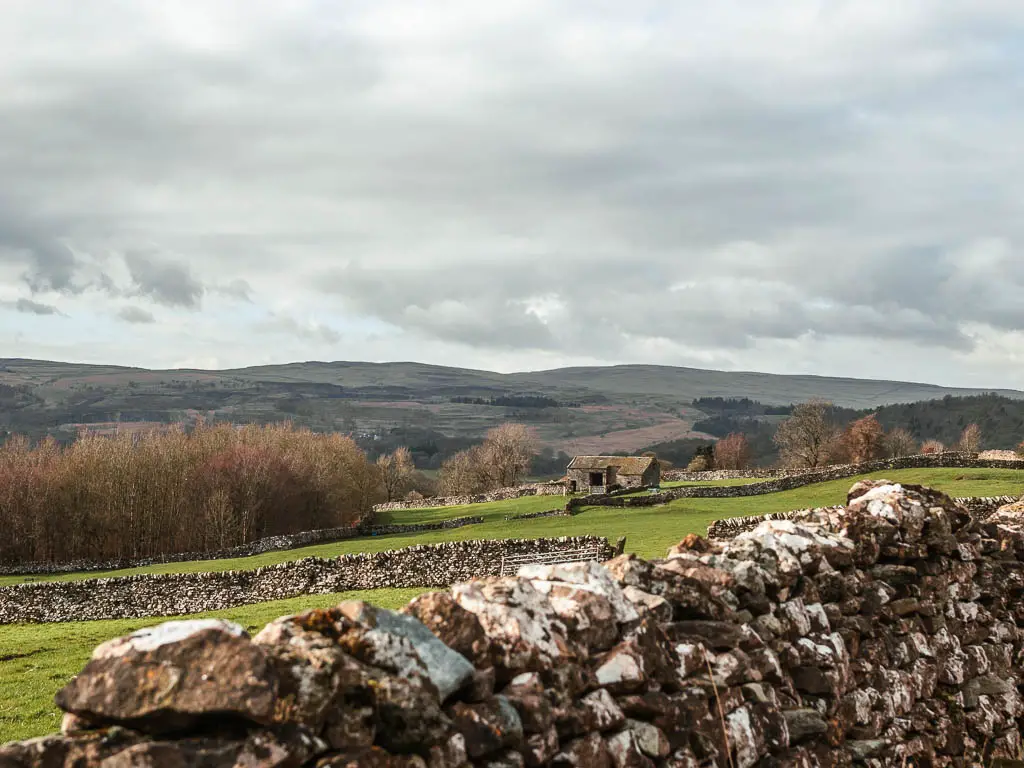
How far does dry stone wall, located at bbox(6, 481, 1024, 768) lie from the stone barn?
230 ft

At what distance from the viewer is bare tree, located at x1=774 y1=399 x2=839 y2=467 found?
4281 inches

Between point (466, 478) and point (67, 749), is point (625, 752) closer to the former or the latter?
point (67, 749)

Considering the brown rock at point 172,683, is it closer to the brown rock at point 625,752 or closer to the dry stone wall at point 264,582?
the brown rock at point 625,752

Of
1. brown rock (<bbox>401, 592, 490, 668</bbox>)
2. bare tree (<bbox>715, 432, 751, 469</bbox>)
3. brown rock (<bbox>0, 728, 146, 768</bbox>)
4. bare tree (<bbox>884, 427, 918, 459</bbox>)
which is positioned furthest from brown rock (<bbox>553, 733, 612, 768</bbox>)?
bare tree (<bbox>715, 432, 751, 469</bbox>)

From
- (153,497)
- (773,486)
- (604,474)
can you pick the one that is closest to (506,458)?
(604,474)

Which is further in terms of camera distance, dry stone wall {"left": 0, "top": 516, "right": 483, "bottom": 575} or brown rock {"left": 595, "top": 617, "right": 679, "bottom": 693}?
dry stone wall {"left": 0, "top": 516, "right": 483, "bottom": 575}

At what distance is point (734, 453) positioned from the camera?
149625mm

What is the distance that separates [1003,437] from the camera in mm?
178375

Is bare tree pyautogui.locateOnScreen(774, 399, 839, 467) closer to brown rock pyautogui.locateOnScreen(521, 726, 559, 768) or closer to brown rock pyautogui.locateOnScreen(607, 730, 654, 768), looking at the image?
brown rock pyautogui.locateOnScreen(607, 730, 654, 768)

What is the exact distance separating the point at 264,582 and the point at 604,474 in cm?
4734

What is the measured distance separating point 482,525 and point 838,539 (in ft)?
160

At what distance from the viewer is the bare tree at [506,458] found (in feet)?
404

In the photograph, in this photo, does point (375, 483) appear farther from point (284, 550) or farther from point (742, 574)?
point (742, 574)

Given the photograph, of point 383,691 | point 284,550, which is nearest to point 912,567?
point 383,691
